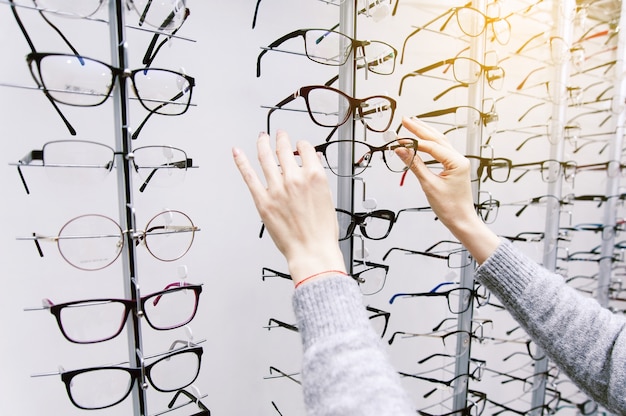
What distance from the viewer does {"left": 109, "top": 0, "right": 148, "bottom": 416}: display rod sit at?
59 cm

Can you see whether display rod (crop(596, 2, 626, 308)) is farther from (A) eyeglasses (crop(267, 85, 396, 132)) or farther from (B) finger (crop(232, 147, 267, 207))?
(B) finger (crop(232, 147, 267, 207))

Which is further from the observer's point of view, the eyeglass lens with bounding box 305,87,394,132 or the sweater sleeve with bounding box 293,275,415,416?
the eyeglass lens with bounding box 305,87,394,132

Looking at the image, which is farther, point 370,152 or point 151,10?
point 370,152

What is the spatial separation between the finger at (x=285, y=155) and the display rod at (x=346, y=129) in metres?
0.37

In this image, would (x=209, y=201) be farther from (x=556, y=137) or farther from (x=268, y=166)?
(x=556, y=137)

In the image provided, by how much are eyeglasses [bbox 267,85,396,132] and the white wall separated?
0.74ft

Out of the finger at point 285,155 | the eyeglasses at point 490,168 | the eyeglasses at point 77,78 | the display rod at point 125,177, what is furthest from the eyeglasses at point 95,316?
the eyeglasses at point 490,168

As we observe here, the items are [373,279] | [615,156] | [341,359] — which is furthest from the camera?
[615,156]

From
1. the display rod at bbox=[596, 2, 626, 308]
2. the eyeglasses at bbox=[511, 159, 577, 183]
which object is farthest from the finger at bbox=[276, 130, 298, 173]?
the display rod at bbox=[596, 2, 626, 308]

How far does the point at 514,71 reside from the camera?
59.3 inches

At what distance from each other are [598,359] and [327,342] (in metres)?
0.55

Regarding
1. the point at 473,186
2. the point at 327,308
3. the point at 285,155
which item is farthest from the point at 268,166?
the point at 473,186

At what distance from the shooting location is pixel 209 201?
0.92 meters

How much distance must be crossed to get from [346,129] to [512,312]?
19.1 inches
